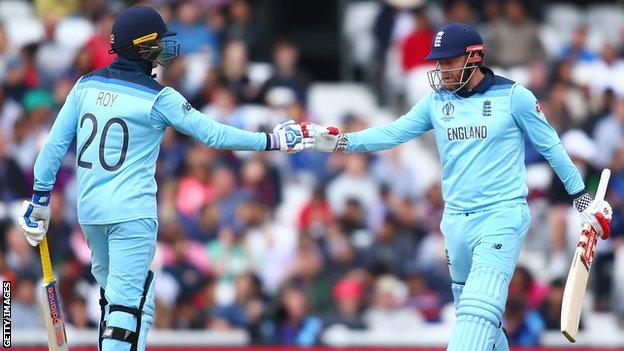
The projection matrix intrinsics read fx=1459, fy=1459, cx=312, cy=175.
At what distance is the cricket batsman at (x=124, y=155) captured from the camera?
8812mm


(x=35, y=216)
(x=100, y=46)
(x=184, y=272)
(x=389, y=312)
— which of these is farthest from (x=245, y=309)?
(x=35, y=216)

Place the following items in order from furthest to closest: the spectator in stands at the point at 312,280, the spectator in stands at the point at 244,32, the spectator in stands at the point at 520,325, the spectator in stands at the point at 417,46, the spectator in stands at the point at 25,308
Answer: the spectator in stands at the point at 244,32, the spectator in stands at the point at 417,46, the spectator in stands at the point at 312,280, the spectator in stands at the point at 520,325, the spectator in stands at the point at 25,308

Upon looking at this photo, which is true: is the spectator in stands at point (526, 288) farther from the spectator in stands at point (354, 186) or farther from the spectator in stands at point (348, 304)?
the spectator in stands at point (354, 186)

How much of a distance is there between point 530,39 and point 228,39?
11.5 ft

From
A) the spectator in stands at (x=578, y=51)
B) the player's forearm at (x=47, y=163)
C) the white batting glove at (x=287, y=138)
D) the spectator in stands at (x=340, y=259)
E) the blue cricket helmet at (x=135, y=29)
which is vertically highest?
the blue cricket helmet at (x=135, y=29)

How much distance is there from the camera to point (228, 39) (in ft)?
53.5

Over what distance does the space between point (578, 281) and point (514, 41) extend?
8.09 meters

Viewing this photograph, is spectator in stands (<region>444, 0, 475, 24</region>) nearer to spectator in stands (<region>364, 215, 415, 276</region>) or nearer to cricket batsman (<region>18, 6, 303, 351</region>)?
spectator in stands (<region>364, 215, 415, 276</region>)

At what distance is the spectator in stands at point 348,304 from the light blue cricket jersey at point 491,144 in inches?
171

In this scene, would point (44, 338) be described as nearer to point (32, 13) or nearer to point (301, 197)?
point (301, 197)

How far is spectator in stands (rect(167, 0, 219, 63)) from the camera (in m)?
15.9

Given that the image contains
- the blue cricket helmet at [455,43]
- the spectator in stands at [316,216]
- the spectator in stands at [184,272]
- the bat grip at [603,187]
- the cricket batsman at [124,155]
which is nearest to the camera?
the cricket batsman at [124,155]

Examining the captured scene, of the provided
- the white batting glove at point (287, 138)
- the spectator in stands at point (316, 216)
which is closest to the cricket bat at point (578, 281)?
the white batting glove at point (287, 138)

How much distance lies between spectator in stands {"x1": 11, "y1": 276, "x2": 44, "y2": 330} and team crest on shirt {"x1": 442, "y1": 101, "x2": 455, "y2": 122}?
17.4ft
